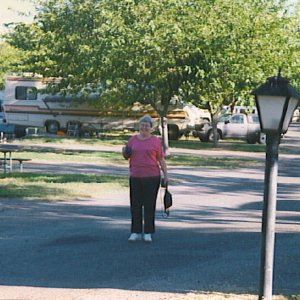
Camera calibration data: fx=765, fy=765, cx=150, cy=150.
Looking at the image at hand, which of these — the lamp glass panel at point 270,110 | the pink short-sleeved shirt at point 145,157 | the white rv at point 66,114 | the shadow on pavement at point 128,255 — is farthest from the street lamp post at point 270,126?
the white rv at point 66,114

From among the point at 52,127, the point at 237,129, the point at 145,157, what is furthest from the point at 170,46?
the point at 52,127

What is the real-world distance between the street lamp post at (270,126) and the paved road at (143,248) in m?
0.65

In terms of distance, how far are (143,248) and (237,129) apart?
105ft

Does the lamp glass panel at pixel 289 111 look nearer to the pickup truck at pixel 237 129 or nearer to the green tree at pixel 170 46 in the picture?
the green tree at pixel 170 46

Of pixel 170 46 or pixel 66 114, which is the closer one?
pixel 170 46

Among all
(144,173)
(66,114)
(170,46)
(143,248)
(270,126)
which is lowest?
(143,248)

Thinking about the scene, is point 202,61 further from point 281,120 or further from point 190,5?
point 281,120

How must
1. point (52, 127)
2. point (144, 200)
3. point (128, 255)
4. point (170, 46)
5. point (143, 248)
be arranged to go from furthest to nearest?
point (52, 127) < point (170, 46) < point (144, 200) < point (143, 248) < point (128, 255)

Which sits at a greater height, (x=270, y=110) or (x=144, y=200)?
(x=270, y=110)

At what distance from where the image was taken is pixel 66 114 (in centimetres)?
4262

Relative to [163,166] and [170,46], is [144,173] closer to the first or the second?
[163,166]

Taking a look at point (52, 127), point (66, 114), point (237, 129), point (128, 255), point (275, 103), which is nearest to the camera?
point (275, 103)

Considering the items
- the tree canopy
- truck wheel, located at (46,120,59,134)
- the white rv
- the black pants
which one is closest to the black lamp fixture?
the black pants

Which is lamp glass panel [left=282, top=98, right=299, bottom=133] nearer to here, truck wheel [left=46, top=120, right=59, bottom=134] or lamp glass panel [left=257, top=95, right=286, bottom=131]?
lamp glass panel [left=257, top=95, right=286, bottom=131]
